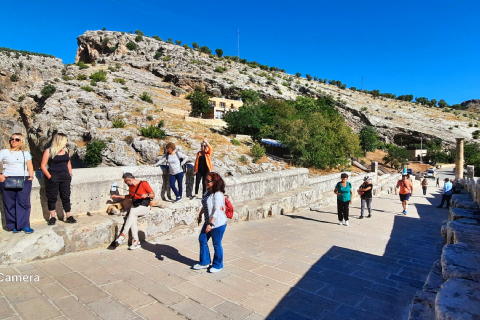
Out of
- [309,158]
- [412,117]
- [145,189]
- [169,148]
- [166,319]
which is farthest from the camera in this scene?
[412,117]

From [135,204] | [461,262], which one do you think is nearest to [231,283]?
[135,204]

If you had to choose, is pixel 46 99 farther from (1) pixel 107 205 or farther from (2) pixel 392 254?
(2) pixel 392 254

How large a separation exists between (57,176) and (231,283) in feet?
9.97

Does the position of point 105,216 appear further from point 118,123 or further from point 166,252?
point 118,123

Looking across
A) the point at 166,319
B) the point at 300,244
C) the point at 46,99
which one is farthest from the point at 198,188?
the point at 46,99

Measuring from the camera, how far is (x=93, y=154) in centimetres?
2556

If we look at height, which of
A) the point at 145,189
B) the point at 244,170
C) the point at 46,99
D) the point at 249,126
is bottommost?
the point at 244,170

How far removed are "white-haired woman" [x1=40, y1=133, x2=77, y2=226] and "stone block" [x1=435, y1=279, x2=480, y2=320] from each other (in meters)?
4.61

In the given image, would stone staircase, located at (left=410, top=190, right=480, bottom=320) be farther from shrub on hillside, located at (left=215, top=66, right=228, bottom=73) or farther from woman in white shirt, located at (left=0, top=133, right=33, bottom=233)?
shrub on hillside, located at (left=215, top=66, right=228, bottom=73)

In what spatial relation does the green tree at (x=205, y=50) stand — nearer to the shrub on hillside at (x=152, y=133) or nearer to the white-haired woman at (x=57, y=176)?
the shrub on hillside at (x=152, y=133)

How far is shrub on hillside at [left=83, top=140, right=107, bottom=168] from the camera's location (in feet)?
83.9

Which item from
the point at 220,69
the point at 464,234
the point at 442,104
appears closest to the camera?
the point at 464,234

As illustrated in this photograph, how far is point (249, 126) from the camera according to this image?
37.4 metres

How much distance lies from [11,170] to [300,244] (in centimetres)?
475
